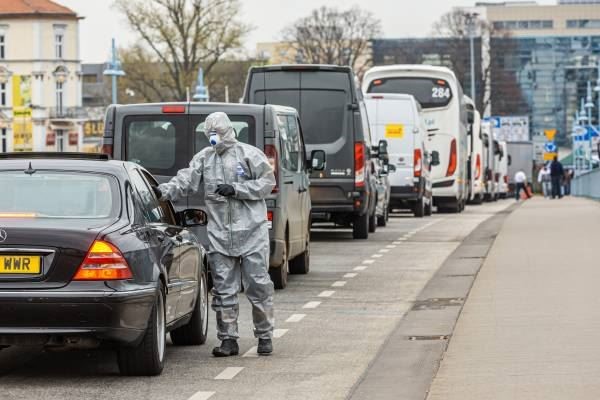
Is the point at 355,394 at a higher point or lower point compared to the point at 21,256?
lower

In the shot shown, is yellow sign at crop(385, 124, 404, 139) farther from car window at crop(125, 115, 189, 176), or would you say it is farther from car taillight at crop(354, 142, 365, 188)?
car window at crop(125, 115, 189, 176)

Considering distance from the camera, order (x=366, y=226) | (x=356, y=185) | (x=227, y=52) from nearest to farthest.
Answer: (x=356, y=185), (x=366, y=226), (x=227, y=52)

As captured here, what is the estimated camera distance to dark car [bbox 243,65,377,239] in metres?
27.1

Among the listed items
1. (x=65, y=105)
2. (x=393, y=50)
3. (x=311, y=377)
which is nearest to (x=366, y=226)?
(x=311, y=377)

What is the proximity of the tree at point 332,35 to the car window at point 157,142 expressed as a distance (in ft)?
328

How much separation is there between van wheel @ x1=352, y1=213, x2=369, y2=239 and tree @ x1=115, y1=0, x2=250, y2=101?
67699 millimetres

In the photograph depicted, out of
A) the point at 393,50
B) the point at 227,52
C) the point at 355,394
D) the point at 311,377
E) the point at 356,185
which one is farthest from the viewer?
the point at 393,50

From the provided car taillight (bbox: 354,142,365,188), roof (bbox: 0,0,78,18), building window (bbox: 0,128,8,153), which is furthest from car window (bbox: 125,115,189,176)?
building window (bbox: 0,128,8,153)

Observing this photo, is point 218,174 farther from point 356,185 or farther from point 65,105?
point 65,105

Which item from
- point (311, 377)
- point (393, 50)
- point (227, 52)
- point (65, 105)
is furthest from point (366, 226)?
point (65, 105)

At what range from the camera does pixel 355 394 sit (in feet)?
32.8

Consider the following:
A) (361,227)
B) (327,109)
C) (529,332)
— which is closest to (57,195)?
(529,332)

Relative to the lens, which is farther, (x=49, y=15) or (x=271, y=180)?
(x=49, y=15)

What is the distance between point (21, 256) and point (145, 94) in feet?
300
